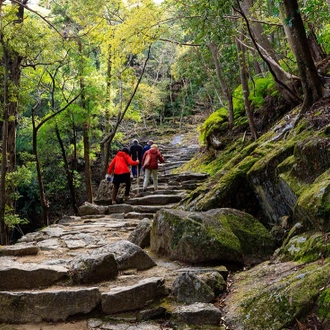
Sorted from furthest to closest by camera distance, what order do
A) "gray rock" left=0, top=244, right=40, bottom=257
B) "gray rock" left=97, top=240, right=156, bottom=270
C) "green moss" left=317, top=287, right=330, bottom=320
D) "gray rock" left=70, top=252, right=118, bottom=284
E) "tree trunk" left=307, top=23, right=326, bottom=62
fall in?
"tree trunk" left=307, top=23, right=326, bottom=62 < "gray rock" left=0, top=244, right=40, bottom=257 < "gray rock" left=97, top=240, right=156, bottom=270 < "gray rock" left=70, top=252, right=118, bottom=284 < "green moss" left=317, top=287, right=330, bottom=320

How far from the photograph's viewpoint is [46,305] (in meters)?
3.65

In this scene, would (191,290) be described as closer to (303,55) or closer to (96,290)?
(96,290)

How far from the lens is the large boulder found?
443cm

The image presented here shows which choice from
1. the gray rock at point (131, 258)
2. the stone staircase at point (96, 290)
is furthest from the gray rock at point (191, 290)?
the gray rock at point (131, 258)

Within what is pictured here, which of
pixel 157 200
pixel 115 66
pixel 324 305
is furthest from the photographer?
pixel 115 66

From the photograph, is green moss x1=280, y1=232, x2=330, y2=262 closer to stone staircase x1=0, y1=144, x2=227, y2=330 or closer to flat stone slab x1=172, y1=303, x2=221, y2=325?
stone staircase x1=0, y1=144, x2=227, y2=330

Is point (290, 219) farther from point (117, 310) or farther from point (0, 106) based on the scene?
point (0, 106)

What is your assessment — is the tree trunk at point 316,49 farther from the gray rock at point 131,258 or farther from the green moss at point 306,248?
the gray rock at point 131,258

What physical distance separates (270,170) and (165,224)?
193 cm

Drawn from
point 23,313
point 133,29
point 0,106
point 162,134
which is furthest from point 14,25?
point 162,134

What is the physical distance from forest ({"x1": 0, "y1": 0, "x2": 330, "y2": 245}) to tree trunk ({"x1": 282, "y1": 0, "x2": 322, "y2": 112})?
0.06 feet

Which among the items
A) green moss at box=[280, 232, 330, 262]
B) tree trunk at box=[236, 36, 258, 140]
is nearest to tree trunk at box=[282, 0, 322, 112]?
tree trunk at box=[236, 36, 258, 140]

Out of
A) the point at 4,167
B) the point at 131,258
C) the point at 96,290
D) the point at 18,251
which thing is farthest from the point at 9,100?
the point at 96,290

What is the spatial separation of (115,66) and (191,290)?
13.6 meters
